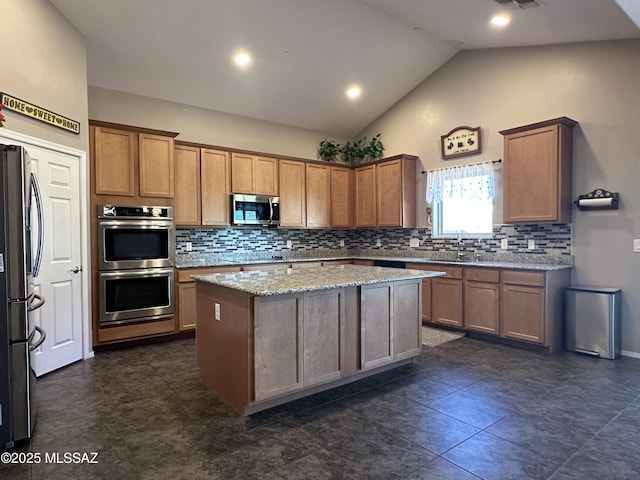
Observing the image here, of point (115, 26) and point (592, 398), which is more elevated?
point (115, 26)

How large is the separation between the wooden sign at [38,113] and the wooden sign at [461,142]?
15.2 ft

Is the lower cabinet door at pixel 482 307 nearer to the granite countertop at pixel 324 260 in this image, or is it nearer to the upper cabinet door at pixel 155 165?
Answer: the granite countertop at pixel 324 260

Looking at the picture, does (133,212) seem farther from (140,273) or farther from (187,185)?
(187,185)

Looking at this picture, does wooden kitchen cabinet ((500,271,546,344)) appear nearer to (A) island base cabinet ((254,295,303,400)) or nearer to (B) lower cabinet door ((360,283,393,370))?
(B) lower cabinet door ((360,283,393,370))

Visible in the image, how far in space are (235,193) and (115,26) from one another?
231cm

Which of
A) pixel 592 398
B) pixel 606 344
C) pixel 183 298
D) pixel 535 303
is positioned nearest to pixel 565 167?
pixel 535 303

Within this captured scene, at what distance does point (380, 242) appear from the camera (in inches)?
263

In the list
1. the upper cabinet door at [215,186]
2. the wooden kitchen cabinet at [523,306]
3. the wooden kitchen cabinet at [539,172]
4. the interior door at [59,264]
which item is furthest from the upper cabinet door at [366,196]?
the interior door at [59,264]

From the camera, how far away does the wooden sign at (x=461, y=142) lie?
17.2 feet

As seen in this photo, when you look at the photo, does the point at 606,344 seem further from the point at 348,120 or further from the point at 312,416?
the point at 348,120

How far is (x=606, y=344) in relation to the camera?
12.7ft

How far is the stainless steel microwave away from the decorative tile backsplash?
0.32 meters

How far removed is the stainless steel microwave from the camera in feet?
17.7

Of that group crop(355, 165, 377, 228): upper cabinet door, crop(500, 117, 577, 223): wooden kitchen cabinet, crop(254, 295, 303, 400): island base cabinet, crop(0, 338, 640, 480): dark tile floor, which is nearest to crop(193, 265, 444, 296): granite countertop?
crop(254, 295, 303, 400): island base cabinet
